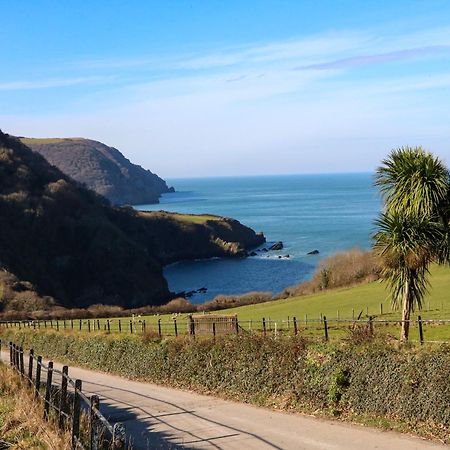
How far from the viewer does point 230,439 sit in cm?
1430

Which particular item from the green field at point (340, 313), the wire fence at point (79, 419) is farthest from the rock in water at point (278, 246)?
the wire fence at point (79, 419)

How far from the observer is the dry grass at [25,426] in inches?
414

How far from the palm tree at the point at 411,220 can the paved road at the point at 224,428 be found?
4643 mm

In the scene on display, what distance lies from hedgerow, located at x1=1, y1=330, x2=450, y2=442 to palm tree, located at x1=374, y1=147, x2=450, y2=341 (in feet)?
10.0

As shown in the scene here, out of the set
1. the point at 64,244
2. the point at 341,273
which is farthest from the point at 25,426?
the point at 64,244

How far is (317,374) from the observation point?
53.0 feet

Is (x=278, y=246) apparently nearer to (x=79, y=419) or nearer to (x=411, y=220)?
(x=411, y=220)

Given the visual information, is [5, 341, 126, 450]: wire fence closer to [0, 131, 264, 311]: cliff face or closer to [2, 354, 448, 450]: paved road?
[2, 354, 448, 450]: paved road

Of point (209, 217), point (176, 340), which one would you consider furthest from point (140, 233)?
point (176, 340)

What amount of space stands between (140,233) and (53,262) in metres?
46.6

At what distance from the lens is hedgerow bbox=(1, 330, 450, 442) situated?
1357cm

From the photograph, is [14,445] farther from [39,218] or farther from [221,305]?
[39,218]

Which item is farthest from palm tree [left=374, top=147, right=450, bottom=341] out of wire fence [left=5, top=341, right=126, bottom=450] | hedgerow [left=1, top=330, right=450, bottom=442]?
wire fence [left=5, top=341, right=126, bottom=450]

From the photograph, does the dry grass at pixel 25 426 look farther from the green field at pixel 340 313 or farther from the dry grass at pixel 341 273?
the dry grass at pixel 341 273
